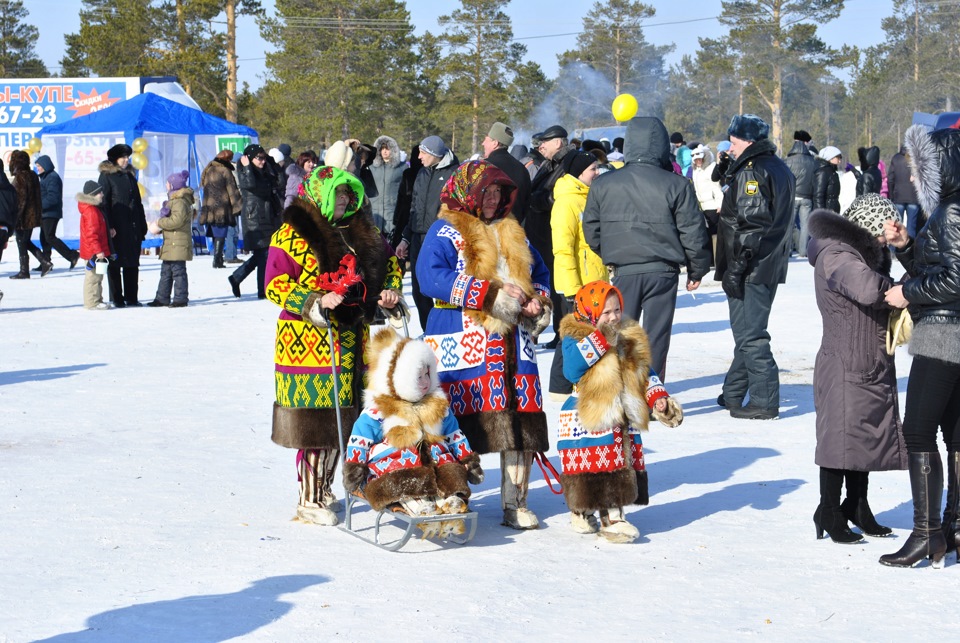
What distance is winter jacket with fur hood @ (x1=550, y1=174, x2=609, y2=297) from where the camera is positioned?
8.92 meters

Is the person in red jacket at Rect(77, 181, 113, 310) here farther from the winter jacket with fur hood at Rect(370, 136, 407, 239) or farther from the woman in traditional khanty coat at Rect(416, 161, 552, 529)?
the woman in traditional khanty coat at Rect(416, 161, 552, 529)

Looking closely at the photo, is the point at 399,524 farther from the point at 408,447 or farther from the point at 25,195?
the point at 25,195

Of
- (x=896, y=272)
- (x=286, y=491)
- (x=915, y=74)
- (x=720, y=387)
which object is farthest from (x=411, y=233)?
(x=915, y=74)

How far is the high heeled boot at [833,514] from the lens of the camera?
5293 mm

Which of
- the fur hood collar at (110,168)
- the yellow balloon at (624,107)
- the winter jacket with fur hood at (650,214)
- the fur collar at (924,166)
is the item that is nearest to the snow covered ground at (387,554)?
the winter jacket with fur hood at (650,214)

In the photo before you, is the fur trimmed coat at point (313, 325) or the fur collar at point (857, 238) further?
the fur trimmed coat at point (313, 325)

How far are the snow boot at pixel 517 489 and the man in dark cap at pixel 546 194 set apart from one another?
16.3 ft

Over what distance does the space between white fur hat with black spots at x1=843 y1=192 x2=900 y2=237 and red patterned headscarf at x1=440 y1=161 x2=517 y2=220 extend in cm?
147

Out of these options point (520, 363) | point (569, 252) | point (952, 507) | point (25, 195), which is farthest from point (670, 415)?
point (25, 195)

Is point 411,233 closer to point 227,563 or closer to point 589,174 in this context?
point 589,174

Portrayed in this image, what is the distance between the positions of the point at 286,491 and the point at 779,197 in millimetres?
3769

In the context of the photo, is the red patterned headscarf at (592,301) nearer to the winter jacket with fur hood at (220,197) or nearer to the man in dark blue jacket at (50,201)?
the winter jacket with fur hood at (220,197)

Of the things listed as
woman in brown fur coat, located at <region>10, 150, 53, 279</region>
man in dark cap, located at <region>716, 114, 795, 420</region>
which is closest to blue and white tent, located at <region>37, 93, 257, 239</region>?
woman in brown fur coat, located at <region>10, 150, 53, 279</region>

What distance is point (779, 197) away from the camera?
26.4ft
